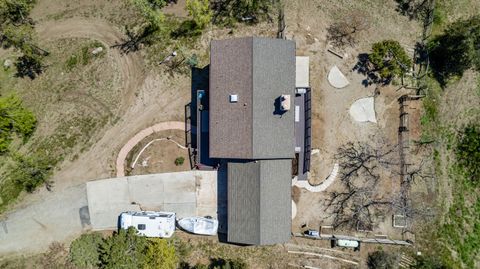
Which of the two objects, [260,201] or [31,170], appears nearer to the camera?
[260,201]

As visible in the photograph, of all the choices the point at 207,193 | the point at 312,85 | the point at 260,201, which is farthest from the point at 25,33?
the point at 312,85

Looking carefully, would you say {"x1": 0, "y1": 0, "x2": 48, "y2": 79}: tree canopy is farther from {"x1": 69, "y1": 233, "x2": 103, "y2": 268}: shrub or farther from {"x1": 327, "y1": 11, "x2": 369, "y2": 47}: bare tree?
{"x1": 327, "y1": 11, "x2": 369, "y2": 47}: bare tree

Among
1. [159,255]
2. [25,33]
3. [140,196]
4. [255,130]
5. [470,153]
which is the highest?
[25,33]

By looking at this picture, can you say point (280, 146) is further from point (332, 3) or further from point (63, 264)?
point (63, 264)

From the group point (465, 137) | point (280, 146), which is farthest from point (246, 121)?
point (465, 137)

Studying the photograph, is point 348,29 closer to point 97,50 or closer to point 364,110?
point 364,110

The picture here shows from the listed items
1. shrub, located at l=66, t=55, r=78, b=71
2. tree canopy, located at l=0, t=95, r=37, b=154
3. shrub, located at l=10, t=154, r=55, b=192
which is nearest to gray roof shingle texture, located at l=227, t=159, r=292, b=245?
shrub, located at l=10, t=154, r=55, b=192

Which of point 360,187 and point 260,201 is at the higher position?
point 360,187

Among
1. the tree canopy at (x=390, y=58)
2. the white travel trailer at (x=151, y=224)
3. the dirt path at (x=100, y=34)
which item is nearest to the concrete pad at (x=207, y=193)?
the white travel trailer at (x=151, y=224)
